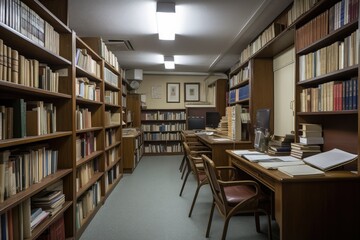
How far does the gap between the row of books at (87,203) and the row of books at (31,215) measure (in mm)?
288

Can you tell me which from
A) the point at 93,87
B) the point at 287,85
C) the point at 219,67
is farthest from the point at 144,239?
the point at 219,67

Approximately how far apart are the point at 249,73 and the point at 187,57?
210 cm

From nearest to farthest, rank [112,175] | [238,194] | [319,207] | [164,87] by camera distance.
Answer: [319,207] < [238,194] < [112,175] < [164,87]

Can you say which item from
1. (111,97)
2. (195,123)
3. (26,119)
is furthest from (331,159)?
(195,123)

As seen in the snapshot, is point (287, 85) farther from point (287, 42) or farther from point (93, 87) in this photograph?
point (93, 87)

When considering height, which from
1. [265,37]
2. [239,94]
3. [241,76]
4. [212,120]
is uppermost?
[265,37]

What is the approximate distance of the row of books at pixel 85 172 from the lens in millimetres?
2403

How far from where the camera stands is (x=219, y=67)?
246 inches

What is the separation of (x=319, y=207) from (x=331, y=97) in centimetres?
88

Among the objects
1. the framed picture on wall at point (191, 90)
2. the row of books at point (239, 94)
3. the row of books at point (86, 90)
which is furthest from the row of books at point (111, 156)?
the framed picture on wall at point (191, 90)

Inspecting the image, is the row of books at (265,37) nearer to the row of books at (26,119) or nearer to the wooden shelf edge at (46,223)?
the row of books at (26,119)

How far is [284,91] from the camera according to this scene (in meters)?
3.13

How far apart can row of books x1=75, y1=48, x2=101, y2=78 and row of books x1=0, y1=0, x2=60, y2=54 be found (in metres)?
0.50

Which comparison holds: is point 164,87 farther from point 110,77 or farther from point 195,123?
point 110,77
